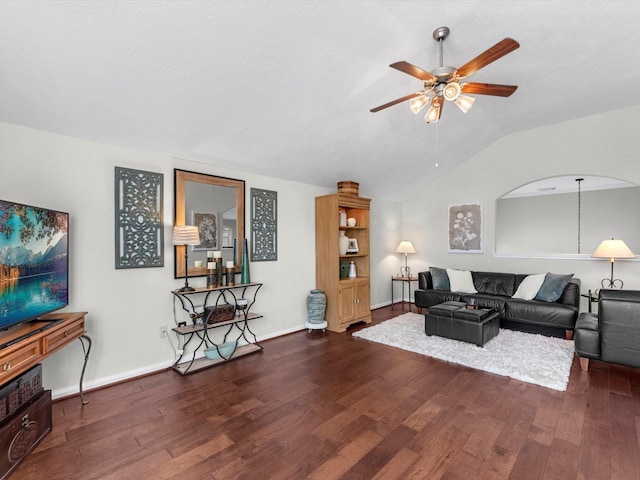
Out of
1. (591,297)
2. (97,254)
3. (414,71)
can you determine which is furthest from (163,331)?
(591,297)

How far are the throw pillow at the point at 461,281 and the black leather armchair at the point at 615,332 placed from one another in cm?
232

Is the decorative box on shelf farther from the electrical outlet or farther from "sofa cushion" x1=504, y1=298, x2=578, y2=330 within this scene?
the electrical outlet

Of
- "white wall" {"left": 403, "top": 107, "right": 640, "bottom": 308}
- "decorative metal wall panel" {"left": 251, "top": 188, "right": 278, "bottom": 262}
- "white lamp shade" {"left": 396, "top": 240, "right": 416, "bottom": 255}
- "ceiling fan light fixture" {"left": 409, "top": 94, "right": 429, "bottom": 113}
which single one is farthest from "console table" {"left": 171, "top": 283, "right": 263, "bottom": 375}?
"white wall" {"left": 403, "top": 107, "right": 640, "bottom": 308}

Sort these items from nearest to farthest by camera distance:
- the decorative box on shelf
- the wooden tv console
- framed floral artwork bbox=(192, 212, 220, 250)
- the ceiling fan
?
the wooden tv console → the ceiling fan → framed floral artwork bbox=(192, 212, 220, 250) → the decorative box on shelf

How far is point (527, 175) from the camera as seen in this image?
206 inches

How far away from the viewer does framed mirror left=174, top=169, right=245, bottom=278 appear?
3330mm

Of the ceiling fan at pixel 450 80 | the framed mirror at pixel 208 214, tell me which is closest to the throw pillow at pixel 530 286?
the ceiling fan at pixel 450 80

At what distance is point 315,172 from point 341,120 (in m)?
1.08

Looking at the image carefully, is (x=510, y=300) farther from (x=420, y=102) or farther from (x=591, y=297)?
(x=420, y=102)

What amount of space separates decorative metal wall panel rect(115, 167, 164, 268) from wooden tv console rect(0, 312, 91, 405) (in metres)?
0.73

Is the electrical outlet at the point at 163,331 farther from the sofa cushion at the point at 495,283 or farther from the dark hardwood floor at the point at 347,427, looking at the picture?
the sofa cushion at the point at 495,283

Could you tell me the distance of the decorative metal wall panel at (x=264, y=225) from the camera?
406 centimetres

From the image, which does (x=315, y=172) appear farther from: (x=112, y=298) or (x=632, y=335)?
(x=632, y=335)

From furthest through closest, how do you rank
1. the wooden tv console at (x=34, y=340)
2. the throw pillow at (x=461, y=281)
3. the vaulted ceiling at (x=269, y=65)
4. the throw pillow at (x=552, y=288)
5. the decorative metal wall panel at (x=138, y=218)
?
1. the throw pillow at (x=461, y=281)
2. the throw pillow at (x=552, y=288)
3. the decorative metal wall panel at (x=138, y=218)
4. the vaulted ceiling at (x=269, y=65)
5. the wooden tv console at (x=34, y=340)
